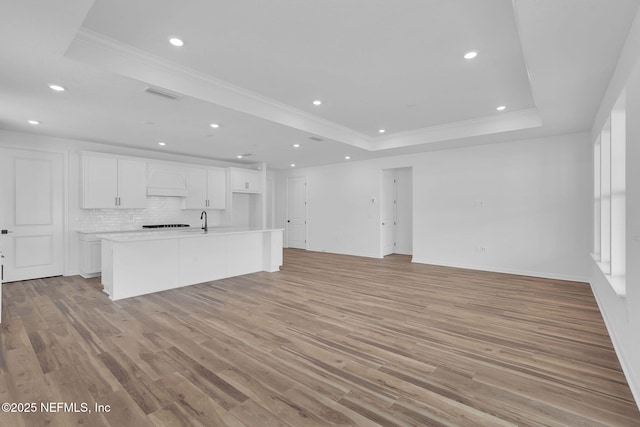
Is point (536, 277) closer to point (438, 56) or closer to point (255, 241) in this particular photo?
point (438, 56)

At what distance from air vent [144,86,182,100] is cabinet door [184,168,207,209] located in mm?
4097

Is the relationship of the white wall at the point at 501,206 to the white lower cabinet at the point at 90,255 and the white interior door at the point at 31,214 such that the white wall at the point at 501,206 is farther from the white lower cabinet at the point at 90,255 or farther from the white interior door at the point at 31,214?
the white interior door at the point at 31,214

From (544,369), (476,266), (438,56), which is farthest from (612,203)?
(476,266)

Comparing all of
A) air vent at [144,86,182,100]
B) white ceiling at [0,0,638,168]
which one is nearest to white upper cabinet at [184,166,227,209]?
white ceiling at [0,0,638,168]

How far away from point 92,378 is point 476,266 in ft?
22.1

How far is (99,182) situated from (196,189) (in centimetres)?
206

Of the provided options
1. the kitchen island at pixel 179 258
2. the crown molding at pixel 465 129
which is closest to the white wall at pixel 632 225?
the crown molding at pixel 465 129

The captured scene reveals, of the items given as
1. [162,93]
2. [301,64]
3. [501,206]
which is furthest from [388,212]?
[162,93]

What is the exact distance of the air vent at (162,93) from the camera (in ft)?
11.7

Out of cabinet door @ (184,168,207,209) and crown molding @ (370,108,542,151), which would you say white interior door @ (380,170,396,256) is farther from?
cabinet door @ (184,168,207,209)

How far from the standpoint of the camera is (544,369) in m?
2.49

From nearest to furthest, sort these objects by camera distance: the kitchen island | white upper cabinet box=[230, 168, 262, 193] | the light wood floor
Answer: the light wood floor → the kitchen island → white upper cabinet box=[230, 168, 262, 193]

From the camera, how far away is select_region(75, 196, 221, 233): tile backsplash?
6.37 m

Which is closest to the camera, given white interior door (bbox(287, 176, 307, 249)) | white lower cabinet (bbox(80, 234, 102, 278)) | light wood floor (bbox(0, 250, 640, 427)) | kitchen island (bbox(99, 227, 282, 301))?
light wood floor (bbox(0, 250, 640, 427))
